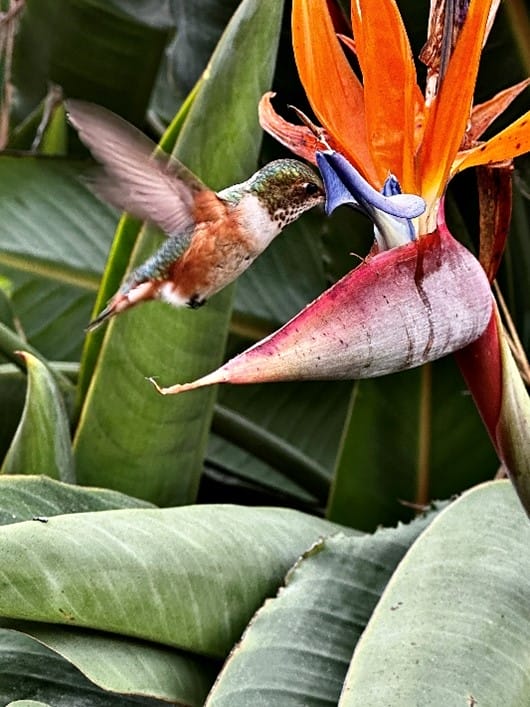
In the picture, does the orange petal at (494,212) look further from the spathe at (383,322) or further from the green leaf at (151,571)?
the green leaf at (151,571)

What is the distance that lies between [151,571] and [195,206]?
189mm

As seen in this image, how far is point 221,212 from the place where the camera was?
49cm

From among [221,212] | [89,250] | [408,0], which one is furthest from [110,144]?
[89,250]

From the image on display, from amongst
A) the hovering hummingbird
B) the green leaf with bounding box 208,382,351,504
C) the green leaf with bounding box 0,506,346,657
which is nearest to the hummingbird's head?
the hovering hummingbird

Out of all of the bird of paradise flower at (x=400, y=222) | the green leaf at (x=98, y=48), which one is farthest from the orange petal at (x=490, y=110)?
the green leaf at (x=98, y=48)

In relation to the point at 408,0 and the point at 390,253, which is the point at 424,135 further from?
the point at 408,0

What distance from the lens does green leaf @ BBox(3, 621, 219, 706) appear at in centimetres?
49

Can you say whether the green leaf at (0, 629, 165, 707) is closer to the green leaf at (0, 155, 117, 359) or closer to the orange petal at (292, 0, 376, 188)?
the orange petal at (292, 0, 376, 188)

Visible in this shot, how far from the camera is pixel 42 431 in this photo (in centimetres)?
64

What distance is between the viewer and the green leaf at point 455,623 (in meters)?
0.44

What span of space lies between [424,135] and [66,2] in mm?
795

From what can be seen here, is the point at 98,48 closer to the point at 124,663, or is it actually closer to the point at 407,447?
the point at 407,447

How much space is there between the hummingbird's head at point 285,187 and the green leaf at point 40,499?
0.69 feet

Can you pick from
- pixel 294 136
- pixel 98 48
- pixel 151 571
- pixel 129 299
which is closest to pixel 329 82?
pixel 294 136
